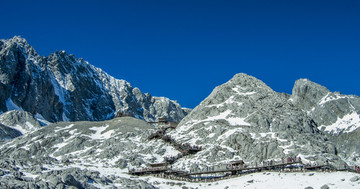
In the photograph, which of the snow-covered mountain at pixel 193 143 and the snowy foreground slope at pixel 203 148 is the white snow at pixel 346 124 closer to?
the snow-covered mountain at pixel 193 143

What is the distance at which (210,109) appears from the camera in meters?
135

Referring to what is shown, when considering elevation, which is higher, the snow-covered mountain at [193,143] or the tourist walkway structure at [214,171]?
the snow-covered mountain at [193,143]

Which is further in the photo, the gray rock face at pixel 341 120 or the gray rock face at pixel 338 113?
Result: the gray rock face at pixel 338 113

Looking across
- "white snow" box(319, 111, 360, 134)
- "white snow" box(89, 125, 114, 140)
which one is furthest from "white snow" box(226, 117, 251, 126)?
"white snow" box(319, 111, 360, 134)

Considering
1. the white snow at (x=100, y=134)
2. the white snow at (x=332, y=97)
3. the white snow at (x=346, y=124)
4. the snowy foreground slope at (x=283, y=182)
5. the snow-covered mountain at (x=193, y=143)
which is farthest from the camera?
the white snow at (x=332, y=97)

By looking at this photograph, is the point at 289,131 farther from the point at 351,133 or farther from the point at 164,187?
the point at 351,133

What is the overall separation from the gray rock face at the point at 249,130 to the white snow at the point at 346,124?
169 feet

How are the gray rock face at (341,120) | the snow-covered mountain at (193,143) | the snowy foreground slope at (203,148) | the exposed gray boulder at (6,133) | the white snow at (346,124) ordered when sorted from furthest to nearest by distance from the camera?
the exposed gray boulder at (6,133)
the white snow at (346,124)
the gray rock face at (341,120)
the snow-covered mountain at (193,143)
the snowy foreground slope at (203,148)

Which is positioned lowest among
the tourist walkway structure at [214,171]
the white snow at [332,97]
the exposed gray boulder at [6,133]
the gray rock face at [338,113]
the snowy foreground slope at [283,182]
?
the snowy foreground slope at [283,182]

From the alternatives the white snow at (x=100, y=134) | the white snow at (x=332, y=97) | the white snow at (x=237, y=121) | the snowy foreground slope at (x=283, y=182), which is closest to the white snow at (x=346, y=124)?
the white snow at (x=332, y=97)

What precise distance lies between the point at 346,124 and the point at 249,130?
9041cm

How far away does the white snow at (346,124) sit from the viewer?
177 m

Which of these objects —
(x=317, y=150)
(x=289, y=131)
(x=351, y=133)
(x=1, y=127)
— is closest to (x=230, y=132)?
(x=289, y=131)

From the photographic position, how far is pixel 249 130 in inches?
4377
